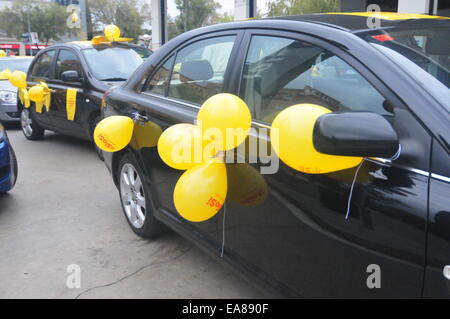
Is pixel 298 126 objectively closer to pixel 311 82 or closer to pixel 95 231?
pixel 311 82

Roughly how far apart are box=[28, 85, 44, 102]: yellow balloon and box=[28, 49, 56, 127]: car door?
0.74 ft

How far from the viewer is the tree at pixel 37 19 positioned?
4353 centimetres

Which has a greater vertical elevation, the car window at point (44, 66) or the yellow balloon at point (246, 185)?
the car window at point (44, 66)

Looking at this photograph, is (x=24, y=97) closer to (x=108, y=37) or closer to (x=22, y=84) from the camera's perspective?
(x=22, y=84)

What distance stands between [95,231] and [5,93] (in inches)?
241

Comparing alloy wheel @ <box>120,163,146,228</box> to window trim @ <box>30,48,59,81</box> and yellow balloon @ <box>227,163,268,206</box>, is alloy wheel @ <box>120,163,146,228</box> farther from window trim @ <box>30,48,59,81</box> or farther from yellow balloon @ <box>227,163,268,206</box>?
window trim @ <box>30,48,59,81</box>

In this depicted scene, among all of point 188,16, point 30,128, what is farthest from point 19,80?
point 188,16

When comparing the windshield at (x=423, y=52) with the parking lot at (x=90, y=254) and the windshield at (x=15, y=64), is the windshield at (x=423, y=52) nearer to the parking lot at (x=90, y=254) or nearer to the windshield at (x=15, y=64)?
the parking lot at (x=90, y=254)

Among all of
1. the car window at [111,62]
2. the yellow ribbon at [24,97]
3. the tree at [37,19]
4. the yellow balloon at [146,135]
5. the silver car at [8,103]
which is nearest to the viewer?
the yellow balloon at [146,135]

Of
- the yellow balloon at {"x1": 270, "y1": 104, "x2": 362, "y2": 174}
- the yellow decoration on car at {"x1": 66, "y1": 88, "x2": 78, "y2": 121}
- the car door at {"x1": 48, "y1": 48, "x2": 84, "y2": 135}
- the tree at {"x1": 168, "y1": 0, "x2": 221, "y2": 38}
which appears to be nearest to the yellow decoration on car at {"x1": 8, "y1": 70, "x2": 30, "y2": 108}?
the car door at {"x1": 48, "y1": 48, "x2": 84, "y2": 135}

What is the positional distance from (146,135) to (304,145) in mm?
1680

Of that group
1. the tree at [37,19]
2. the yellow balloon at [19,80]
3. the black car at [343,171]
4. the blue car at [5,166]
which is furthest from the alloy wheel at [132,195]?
the tree at [37,19]

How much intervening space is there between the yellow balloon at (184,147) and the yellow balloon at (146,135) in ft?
2.04
